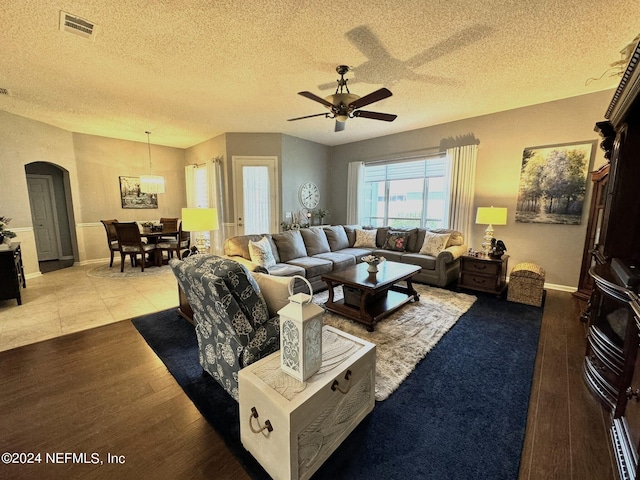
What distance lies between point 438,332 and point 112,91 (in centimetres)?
504

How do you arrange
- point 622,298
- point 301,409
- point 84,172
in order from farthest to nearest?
point 84,172 → point 622,298 → point 301,409

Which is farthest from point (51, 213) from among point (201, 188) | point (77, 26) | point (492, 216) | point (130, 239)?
point (492, 216)

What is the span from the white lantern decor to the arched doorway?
22.2 feet

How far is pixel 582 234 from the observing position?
369 centimetres

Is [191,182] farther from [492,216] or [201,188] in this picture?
[492,216]

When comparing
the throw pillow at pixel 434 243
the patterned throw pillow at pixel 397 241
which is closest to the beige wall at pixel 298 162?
the throw pillow at pixel 434 243

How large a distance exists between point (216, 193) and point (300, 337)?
5266 millimetres

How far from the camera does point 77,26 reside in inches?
85.1

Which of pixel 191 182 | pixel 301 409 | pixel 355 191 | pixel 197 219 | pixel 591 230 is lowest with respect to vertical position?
pixel 301 409

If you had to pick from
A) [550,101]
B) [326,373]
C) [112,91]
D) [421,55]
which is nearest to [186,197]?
[112,91]

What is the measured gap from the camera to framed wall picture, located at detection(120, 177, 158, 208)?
6.29 meters

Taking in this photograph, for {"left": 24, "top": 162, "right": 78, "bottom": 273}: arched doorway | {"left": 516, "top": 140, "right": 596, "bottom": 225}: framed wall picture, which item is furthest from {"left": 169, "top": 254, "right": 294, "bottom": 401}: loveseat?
{"left": 24, "top": 162, "right": 78, "bottom": 273}: arched doorway

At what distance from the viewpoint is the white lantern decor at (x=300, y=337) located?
1229 mm

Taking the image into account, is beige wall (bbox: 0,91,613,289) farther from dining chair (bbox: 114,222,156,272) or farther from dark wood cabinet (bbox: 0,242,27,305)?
dark wood cabinet (bbox: 0,242,27,305)
